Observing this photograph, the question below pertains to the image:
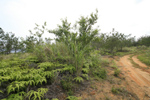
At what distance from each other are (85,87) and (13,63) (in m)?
3.00

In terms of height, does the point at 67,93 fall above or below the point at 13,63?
below

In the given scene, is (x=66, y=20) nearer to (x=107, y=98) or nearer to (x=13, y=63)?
(x=13, y=63)

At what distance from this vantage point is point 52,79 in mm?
2764

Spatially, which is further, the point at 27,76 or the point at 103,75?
the point at 103,75

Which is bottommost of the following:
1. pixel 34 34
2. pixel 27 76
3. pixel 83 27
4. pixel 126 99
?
pixel 126 99

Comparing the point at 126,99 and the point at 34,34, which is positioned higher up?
the point at 34,34

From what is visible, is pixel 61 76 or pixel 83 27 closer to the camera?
pixel 61 76

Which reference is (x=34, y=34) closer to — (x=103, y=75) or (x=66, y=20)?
(x=66, y=20)

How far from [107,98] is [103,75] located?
6.58ft

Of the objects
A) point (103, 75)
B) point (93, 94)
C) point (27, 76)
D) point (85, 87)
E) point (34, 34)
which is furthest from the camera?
point (34, 34)

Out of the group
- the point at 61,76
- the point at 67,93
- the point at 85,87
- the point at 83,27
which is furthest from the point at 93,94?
the point at 83,27

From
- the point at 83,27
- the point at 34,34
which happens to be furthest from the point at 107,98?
the point at 83,27

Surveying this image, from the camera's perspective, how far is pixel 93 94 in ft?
9.43

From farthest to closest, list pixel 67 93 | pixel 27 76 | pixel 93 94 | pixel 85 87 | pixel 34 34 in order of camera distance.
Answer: pixel 34 34, pixel 85 87, pixel 93 94, pixel 67 93, pixel 27 76
